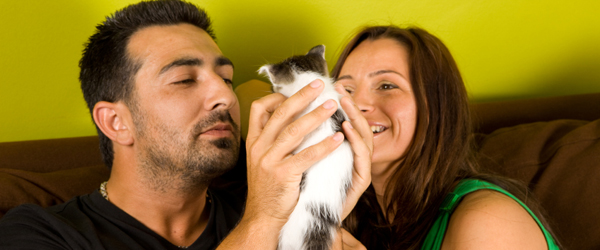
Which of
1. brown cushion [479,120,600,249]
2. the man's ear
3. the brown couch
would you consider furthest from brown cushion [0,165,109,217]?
brown cushion [479,120,600,249]

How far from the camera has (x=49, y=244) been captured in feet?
3.53

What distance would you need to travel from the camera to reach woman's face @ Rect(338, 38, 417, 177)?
1.31m

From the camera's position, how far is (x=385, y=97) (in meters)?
1.32

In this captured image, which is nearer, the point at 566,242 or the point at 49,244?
the point at 49,244

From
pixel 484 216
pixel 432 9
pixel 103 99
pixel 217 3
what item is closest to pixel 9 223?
pixel 103 99

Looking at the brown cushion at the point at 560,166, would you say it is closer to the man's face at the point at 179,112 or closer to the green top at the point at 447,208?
the green top at the point at 447,208

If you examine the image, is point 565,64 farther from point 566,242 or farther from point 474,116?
point 566,242

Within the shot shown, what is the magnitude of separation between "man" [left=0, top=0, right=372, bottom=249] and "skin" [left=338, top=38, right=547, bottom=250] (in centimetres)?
31

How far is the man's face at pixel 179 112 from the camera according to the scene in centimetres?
→ 124

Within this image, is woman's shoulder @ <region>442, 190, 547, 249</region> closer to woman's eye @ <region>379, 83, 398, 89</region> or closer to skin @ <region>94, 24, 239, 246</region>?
woman's eye @ <region>379, 83, 398, 89</region>

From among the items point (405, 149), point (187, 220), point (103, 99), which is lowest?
point (187, 220)

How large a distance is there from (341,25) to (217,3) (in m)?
0.65

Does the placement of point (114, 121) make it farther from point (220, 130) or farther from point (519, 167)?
point (519, 167)

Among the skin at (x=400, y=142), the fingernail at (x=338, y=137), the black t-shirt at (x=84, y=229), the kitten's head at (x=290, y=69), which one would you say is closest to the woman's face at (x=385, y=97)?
the skin at (x=400, y=142)
